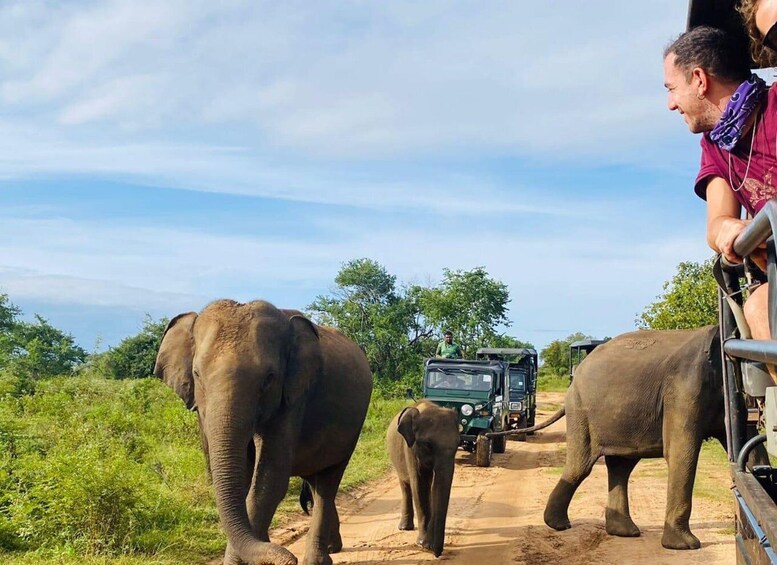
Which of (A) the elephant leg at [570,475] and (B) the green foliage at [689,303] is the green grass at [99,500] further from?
(B) the green foliage at [689,303]

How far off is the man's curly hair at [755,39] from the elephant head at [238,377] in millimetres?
3921

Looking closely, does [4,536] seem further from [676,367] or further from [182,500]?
Result: [676,367]

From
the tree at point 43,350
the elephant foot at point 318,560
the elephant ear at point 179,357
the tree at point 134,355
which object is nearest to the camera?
the elephant ear at point 179,357

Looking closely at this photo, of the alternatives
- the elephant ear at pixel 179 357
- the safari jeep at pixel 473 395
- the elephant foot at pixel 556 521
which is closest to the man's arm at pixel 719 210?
the elephant ear at pixel 179 357

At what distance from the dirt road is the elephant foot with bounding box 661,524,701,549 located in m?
0.09

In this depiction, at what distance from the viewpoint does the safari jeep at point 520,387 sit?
19.3 meters

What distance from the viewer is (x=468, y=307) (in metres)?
45.9

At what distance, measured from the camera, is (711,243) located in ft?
9.84

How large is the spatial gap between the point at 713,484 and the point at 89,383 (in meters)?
14.6

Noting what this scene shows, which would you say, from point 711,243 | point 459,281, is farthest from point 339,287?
point 711,243

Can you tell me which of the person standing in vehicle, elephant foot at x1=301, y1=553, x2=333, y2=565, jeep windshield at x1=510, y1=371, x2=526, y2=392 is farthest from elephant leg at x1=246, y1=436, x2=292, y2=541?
jeep windshield at x1=510, y1=371, x2=526, y2=392

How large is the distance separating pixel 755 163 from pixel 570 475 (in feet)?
22.0

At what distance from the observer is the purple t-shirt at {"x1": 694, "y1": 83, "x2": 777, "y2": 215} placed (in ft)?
9.25

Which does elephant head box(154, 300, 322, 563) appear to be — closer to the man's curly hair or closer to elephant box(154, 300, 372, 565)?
elephant box(154, 300, 372, 565)
